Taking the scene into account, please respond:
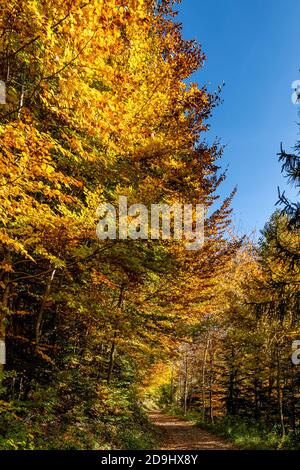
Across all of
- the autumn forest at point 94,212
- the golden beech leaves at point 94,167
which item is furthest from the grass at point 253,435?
the golden beech leaves at point 94,167

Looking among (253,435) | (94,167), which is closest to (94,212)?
(94,167)

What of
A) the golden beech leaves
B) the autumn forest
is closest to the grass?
the autumn forest

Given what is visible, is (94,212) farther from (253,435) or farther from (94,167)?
(253,435)

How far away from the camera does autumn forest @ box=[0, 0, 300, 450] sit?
496 centimetres

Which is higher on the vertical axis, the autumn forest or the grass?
the autumn forest

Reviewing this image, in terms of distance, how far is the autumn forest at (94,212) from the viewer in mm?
4957

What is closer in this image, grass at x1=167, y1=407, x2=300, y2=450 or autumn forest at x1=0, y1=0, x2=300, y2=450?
autumn forest at x1=0, y1=0, x2=300, y2=450

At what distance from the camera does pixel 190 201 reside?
33.4ft

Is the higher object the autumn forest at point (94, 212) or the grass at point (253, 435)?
the autumn forest at point (94, 212)

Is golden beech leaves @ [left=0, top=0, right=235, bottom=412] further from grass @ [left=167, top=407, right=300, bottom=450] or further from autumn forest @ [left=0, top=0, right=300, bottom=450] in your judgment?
grass @ [left=167, top=407, right=300, bottom=450]

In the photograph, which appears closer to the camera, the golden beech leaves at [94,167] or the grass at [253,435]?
the golden beech leaves at [94,167]

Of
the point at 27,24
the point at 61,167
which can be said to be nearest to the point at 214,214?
the point at 61,167

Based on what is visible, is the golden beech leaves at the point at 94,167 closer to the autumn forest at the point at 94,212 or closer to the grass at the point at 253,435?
the autumn forest at the point at 94,212

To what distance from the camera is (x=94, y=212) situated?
7168mm
